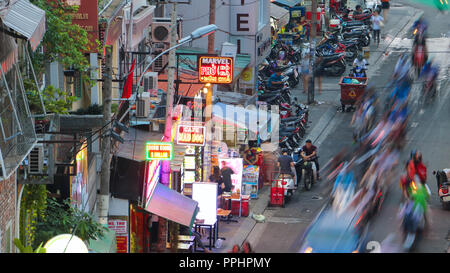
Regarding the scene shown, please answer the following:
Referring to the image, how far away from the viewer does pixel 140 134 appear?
84.8 feet

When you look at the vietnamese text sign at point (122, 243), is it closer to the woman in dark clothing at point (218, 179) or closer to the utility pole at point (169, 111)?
the utility pole at point (169, 111)

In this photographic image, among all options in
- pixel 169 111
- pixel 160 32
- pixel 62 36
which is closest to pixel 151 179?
pixel 169 111

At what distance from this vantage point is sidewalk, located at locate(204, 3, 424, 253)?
2516 cm

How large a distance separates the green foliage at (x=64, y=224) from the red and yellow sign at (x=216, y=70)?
34.4ft

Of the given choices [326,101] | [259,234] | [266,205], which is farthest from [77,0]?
[326,101]

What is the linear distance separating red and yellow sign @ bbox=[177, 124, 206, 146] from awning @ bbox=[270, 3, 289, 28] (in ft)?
72.4

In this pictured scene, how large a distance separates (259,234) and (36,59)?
9.64 m

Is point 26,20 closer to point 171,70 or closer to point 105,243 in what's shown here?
point 105,243

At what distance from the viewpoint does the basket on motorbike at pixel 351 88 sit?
36.8 metres

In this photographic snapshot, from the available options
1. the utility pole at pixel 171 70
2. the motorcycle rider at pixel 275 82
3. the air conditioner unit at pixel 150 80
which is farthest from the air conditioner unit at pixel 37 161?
the motorcycle rider at pixel 275 82

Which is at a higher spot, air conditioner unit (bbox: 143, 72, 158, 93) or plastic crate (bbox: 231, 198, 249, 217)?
air conditioner unit (bbox: 143, 72, 158, 93)

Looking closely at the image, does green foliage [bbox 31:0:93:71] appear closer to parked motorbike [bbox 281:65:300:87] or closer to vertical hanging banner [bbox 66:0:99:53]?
vertical hanging banner [bbox 66:0:99:53]

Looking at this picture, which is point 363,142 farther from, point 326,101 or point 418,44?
point 418,44

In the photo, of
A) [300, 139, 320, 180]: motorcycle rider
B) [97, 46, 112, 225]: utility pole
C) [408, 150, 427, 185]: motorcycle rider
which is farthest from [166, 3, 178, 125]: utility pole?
[408, 150, 427, 185]: motorcycle rider
